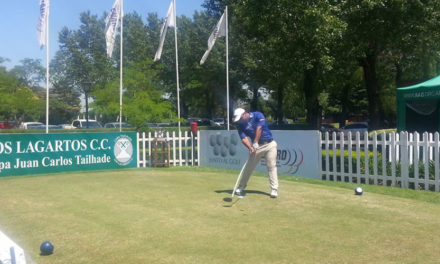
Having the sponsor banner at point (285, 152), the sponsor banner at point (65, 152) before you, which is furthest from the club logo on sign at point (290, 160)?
the sponsor banner at point (65, 152)

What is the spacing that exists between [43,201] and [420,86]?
1161 cm

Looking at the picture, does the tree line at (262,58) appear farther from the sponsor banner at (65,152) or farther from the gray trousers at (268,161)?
the gray trousers at (268,161)

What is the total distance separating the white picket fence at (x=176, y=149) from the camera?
16438 mm

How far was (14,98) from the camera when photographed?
3900 centimetres

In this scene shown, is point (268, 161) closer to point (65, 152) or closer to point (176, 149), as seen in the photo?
A: point (65, 152)

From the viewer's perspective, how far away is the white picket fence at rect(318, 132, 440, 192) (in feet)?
34.7

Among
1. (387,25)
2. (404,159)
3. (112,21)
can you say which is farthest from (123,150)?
(387,25)

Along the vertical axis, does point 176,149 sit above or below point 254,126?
below

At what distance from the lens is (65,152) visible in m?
14.5

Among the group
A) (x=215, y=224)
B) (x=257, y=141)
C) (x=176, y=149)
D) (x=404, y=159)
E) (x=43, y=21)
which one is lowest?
(x=215, y=224)

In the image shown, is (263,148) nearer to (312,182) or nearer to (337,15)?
(312,182)

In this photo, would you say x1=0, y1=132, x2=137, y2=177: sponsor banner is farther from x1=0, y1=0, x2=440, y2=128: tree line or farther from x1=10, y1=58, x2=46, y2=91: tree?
x1=10, y1=58, x2=46, y2=91: tree

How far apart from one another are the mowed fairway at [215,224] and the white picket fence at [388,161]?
964 millimetres

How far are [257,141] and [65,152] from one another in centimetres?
805
